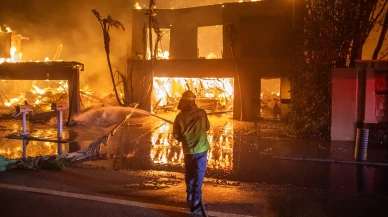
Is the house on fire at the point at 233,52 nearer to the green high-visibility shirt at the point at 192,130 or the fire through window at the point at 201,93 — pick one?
the fire through window at the point at 201,93

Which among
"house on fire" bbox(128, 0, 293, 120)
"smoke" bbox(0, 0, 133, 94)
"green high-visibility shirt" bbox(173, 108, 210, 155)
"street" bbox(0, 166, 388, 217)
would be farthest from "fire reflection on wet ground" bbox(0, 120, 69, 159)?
"smoke" bbox(0, 0, 133, 94)

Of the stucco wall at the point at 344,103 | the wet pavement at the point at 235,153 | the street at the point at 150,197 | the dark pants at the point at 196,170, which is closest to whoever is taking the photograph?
the dark pants at the point at 196,170

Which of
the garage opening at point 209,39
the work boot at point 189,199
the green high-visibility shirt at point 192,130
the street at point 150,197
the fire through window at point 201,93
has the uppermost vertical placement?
the garage opening at point 209,39

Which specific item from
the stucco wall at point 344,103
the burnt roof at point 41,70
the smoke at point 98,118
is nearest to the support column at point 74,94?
the burnt roof at point 41,70

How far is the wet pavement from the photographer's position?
755cm

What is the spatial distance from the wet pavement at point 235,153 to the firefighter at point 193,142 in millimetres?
Result: 2051

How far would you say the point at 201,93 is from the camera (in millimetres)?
23719

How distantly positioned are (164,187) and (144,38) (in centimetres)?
1481

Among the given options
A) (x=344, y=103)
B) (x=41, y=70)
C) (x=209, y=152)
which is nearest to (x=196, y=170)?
Answer: (x=209, y=152)

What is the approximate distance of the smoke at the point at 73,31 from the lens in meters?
31.2

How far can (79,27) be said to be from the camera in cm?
3506

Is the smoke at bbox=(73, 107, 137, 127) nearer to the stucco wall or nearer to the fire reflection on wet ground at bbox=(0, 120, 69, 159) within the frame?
the fire reflection on wet ground at bbox=(0, 120, 69, 159)

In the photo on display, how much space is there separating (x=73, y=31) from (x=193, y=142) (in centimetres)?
3293

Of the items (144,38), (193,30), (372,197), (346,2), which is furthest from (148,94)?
(372,197)
